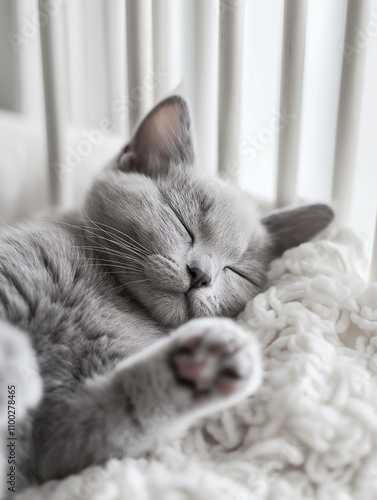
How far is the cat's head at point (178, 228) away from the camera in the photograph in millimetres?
817

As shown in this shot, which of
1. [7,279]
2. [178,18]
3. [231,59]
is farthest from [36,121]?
[7,279]

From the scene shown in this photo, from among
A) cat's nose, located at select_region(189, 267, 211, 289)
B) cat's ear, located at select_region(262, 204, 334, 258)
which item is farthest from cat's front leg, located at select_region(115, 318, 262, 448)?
cat's ear, located at select_region(262, 204, 334, 258)

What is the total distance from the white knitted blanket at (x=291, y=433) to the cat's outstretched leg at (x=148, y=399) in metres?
0.03

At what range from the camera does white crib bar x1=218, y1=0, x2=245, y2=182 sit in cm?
95

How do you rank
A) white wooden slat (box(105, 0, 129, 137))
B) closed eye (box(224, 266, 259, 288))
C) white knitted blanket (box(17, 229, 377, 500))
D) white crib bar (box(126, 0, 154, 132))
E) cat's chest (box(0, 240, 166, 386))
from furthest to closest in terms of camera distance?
white wooden slat (box(105, 0, 129, 137)), white crib bar (box(126, 0, 154, 132)), closed eye (box(224, 266, 259, 288)), cat's chest (box(0, 240, 166, 386)), white knitted blanket (box(17, 229, 377, 500))

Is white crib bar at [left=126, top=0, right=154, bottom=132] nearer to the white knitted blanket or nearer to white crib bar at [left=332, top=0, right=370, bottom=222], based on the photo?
white crib bar at [left=332, top=0, right=370, bottom=222]

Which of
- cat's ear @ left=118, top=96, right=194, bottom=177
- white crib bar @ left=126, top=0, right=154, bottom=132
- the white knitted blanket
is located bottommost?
the white knitted blanket

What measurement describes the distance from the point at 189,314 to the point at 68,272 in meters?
0.20

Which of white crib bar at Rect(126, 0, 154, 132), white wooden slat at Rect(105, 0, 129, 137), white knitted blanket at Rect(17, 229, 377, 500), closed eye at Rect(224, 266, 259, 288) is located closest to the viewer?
white knitted blanket at Rect(17, 229, 377, 500)

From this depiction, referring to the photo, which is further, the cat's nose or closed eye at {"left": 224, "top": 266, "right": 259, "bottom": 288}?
closed eye at {"left": 224, "top": 266, "right": 259, "bottom": 288}

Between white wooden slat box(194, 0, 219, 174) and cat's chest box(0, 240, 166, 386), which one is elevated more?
white wooden slat box(194, 0, 219, 174)

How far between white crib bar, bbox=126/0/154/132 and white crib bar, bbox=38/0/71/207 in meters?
0.15

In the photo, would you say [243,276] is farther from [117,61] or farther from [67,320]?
[117,61]

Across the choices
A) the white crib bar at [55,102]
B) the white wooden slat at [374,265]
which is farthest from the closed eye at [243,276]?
the white crib bar at [55,102]
